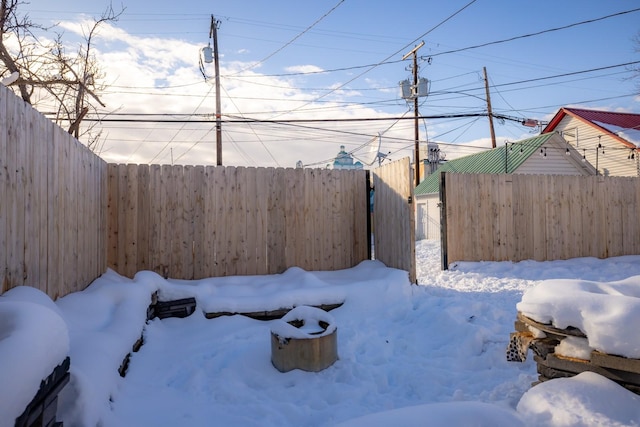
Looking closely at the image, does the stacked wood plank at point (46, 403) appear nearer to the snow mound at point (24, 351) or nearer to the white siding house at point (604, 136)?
the snow mound at point (24, 351)

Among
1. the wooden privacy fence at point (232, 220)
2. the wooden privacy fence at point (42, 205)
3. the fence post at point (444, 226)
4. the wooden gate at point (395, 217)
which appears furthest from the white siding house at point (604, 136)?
the wooden privacy fence at point (42, 205)

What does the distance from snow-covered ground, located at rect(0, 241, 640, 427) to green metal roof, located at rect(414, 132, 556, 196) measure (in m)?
11.3

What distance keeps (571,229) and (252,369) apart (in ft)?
29.4

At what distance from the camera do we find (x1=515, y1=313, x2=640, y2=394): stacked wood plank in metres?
2.56

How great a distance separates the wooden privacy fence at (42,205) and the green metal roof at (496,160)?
50.5 ft

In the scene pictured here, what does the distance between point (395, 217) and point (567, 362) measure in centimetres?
430

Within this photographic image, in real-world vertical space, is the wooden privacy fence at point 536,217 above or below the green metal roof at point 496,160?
below

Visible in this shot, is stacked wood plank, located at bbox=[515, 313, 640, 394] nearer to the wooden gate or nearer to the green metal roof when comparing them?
the wooden gate

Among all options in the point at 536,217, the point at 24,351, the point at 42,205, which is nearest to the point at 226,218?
the point at 42,205

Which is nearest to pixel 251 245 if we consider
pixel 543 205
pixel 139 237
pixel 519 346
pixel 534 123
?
pixel 139 237

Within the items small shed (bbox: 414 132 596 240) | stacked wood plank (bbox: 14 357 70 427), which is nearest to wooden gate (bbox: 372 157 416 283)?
stacked wood plank (bbox: 14 357 70 427)

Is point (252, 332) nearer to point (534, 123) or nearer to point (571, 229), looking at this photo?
point (571, 229)

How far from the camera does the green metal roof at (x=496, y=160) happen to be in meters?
16.3

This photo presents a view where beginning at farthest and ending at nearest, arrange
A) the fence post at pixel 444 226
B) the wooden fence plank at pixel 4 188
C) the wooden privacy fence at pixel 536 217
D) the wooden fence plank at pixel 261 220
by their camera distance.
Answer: the wooden privacy fence at pixel 536 217 < the fence post at pixel 444 226 < the wooden fence plank at pixel 261 220 < the wooden fence plank at pixel 4 188
